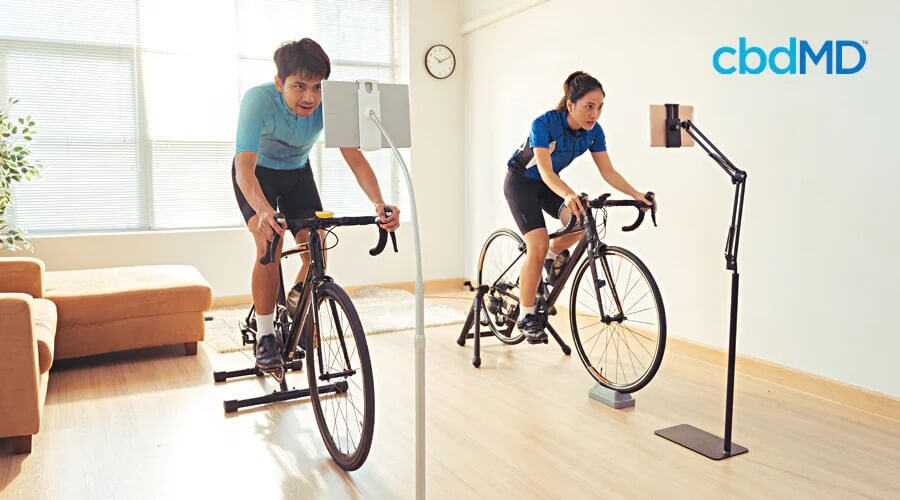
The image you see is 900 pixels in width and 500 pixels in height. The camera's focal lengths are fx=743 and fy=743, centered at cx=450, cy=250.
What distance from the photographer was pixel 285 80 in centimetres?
278

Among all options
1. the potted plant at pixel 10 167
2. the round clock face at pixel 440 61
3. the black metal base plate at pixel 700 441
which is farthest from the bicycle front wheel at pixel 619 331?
the potted plant at pixel 10 167

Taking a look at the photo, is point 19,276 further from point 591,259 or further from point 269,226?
point 591,259

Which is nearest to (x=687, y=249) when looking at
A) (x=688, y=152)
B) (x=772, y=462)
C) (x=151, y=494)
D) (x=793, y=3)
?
(x=688, y=152)

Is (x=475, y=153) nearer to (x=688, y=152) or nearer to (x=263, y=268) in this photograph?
(x=688, y=152)

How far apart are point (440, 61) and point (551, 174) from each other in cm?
313

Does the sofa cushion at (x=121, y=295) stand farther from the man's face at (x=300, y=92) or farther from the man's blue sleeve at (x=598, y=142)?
the man's blue sleeve at (x=598, y=142)

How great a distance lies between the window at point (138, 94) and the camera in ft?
16.4

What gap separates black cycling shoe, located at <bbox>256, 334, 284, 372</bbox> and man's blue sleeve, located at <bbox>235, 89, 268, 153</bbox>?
31.3 inches

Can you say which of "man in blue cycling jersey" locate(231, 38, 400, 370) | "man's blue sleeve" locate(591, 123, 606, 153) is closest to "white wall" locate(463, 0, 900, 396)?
"man's blue sleeve" locate(591, 123, 606, 153)

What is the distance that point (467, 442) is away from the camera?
276 cm

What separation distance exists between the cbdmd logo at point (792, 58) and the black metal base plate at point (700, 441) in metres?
1.63

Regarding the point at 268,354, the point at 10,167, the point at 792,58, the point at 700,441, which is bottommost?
the point at 700,441

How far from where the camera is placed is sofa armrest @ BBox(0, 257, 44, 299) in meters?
3.55

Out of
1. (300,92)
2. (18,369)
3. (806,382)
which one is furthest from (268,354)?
(806,382)
